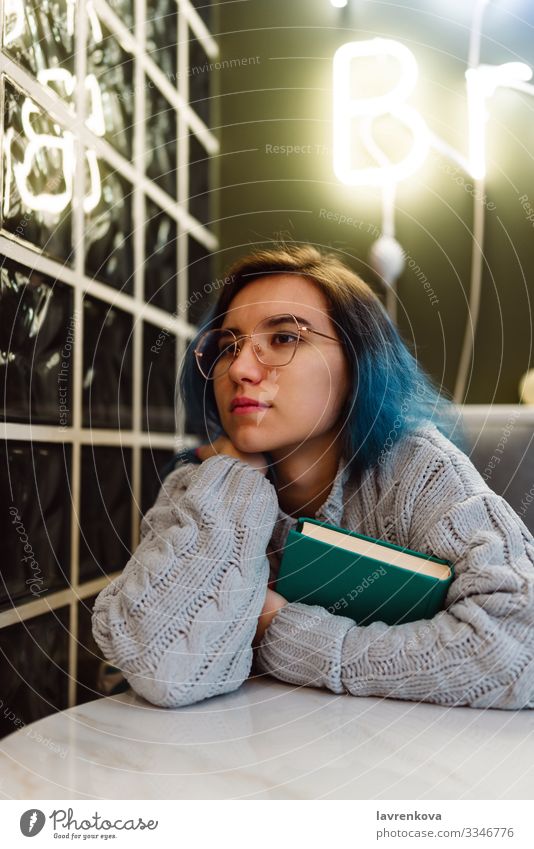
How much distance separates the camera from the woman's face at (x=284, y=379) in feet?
2.10

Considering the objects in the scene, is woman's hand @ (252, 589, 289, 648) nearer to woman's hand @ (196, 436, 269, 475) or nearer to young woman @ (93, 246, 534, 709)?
young woman @ (93, 246, 534, 709)

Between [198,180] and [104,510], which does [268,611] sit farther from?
[198,180]

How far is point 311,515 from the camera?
71cm

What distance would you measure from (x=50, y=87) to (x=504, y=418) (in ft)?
2.04

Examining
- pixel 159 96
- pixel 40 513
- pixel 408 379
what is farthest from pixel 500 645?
pixel 159 96

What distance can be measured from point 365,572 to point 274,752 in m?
0.16

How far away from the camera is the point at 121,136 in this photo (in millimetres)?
952

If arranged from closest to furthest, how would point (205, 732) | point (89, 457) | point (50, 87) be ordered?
1. point (205, 732)
2. point (50, 87)
3. point (89, 457)

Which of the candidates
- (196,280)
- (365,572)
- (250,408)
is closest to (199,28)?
(196,280)

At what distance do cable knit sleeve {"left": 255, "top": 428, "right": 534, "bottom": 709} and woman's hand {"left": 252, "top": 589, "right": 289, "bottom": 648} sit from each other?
0.04ft

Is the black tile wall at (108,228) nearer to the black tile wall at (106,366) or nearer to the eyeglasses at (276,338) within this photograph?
the black tile wall at (106,366)

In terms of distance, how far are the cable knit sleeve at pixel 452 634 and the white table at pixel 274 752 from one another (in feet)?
0.06

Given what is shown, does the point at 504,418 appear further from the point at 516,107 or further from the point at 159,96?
the point at 159,96

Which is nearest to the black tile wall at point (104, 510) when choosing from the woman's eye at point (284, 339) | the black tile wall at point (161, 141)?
the woman's eye at point (284, 339)
